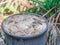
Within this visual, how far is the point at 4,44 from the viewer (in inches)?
106

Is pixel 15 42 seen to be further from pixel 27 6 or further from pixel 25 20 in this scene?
pixel 27 6

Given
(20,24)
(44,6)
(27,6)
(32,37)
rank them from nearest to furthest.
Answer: (32,37), (20,24), (44,6), (27,6)

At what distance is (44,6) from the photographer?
2996mm

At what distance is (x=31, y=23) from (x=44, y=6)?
608 mm

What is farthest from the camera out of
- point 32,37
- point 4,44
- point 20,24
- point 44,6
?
point 44,6

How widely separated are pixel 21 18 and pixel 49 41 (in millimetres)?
534

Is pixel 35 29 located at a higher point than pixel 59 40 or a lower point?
higher

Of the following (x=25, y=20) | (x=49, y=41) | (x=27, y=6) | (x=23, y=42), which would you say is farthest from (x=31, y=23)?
(x=27, y=6)

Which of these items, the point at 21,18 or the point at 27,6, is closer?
the point at 21,18

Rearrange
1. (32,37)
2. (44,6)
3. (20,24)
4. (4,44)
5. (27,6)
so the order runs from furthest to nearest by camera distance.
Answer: (27,6) < (44,6) < (4,44) < (20,24) < (32,37)

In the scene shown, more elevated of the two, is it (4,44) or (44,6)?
(44,6)

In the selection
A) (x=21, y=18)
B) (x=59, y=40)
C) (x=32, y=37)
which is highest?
(x=21, y=18)

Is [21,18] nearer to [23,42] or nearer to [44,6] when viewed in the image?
[23,42]

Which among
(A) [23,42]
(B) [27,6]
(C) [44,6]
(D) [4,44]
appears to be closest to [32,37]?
(A) [23,42]
